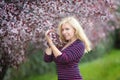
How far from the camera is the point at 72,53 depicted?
5754 millimetres

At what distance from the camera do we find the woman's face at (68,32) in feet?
19.5

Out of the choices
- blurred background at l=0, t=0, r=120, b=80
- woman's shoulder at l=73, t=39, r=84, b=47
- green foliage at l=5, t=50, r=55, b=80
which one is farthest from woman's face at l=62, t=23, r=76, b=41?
green foliage at l=5, t=50, r=55, b=80

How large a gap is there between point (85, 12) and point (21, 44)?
1086 mm

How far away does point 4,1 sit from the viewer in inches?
271

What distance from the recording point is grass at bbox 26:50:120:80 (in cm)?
1245

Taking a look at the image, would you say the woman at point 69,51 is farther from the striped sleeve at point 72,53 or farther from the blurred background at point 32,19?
the blurred background at point 32,19

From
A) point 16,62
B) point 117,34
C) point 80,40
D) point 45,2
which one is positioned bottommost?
point 117,34

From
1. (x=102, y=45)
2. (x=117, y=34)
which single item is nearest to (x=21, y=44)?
(x=102, y=45)

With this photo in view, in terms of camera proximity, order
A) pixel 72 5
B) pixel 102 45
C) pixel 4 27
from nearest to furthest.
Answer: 1. pixel 4 27
2. pixel 72 5
3. pixel 102 45

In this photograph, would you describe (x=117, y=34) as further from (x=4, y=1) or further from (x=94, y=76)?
(x=4, y=1)

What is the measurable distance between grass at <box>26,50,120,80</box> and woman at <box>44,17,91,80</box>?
6198mm

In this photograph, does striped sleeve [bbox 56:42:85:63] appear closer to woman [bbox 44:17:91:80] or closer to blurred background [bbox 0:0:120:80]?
woman [bbox 44:17:91:80]

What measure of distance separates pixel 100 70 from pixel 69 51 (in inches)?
309

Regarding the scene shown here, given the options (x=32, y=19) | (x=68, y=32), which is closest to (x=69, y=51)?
(x=68, y=32)
